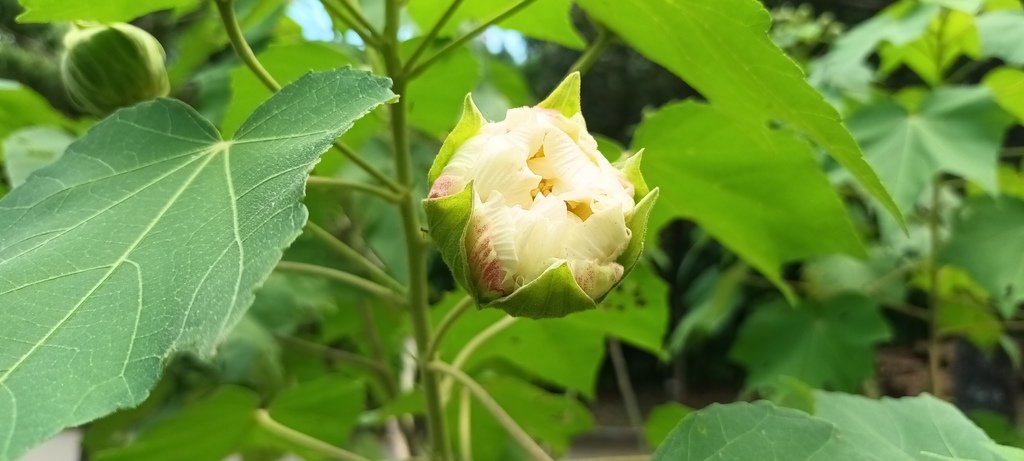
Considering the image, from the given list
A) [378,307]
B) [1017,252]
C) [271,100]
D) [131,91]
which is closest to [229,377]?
[378,307]

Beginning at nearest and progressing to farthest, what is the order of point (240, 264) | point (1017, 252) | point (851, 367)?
point (240, 264)
point (1017, 252)
point (851, 367)

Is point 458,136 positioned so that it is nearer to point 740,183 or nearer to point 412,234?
point 412,234

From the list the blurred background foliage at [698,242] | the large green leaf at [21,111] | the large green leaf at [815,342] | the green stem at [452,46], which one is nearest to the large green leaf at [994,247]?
the blurred background foliage at [698,242]

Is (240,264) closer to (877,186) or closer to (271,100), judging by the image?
(271,100)

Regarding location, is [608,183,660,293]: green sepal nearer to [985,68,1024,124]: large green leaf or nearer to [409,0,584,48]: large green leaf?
[409,0,584,48]: large green leaf

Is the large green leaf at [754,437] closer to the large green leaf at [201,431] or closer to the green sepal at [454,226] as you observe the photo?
the green sepal at [454,226]
